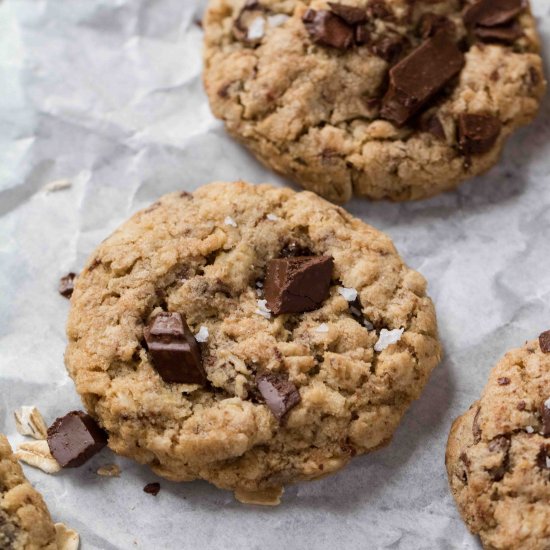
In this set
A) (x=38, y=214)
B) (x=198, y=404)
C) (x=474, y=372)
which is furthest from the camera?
(x=38, y=214)

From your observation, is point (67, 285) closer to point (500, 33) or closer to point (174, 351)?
point (174, 351)

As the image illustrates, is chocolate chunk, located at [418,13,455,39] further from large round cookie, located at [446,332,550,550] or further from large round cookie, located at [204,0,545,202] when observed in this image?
large round cookie, located at [446,332,550,550]

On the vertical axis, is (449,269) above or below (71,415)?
below

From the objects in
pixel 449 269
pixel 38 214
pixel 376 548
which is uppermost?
pixel 38 214

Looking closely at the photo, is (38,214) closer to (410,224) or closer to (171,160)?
(171,160)

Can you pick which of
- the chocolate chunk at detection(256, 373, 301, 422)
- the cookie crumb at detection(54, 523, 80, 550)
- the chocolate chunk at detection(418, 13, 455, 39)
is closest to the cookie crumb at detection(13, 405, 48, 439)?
the cookie crumb at detection(54, 523, 80, 550)

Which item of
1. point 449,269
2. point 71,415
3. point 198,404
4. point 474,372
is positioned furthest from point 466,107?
point 71,415

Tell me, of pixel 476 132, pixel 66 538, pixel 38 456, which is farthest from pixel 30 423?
pixel 476 132
